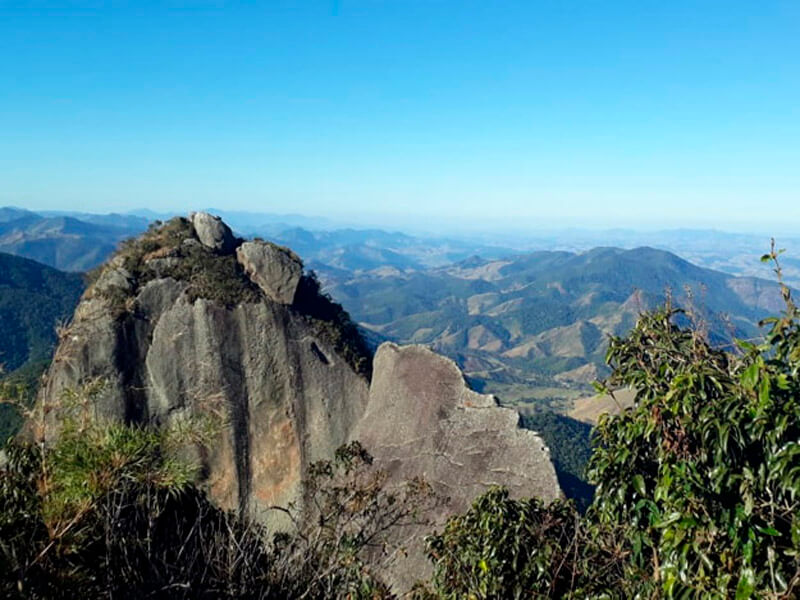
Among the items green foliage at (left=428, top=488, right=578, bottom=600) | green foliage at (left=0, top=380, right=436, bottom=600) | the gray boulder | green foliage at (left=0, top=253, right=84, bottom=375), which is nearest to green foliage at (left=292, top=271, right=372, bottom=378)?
the gray boulder

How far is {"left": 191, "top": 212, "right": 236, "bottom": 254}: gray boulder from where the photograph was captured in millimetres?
20875

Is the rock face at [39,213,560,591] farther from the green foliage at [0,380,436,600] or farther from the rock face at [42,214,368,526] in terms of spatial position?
the green foliage at [0,380,436,600]

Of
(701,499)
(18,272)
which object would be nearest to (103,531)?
(701,499)

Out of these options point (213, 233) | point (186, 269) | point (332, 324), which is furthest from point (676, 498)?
point (213, 233)

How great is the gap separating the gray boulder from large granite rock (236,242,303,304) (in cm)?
103

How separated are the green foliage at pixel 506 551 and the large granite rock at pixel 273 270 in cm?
1193

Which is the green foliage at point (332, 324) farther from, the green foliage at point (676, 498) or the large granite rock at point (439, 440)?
the green foliage at point (676, 498)

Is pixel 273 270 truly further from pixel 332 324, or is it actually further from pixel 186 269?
pixel 186 269

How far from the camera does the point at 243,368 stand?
18609 mm

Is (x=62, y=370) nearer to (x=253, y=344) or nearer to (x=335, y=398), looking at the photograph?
(x=253, y=344)

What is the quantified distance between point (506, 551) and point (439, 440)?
713 cm

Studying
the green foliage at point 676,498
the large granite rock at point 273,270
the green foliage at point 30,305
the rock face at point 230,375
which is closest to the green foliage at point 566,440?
the rock face at point 230,375

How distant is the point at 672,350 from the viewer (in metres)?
7.44

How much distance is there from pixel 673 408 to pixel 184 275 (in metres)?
16.8
